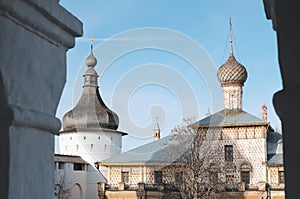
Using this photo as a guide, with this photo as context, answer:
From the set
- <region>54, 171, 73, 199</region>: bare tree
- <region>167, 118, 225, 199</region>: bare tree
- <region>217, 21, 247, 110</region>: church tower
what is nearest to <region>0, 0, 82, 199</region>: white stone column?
<region>167, 118, 225, 199</region>: bare tree

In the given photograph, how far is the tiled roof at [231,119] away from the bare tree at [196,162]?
1.24 feet

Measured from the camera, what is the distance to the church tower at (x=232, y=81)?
724 inches

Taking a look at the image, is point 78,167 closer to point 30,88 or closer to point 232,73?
point 232,73

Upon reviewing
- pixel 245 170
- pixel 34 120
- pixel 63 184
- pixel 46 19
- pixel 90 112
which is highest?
pixel 90 112

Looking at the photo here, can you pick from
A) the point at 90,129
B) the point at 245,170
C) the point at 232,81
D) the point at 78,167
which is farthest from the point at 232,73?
the point at 90,129

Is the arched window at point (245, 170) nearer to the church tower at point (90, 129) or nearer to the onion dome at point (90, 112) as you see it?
the church tower at point (90, 129)

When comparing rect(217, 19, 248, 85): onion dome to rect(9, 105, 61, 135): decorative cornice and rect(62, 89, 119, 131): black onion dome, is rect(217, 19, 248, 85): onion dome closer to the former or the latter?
rect(62, 89, 119, 131): black onion dome

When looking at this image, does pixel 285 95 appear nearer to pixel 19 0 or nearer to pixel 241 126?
pixel 19 0

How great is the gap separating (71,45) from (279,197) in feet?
50.3

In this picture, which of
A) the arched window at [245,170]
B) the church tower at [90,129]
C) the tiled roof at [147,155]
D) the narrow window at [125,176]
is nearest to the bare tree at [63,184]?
the tiled roof at [147,155]

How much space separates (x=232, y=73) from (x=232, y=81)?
0.93 feet

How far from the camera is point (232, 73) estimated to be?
18.4 m

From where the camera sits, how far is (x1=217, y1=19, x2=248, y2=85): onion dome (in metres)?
18.4

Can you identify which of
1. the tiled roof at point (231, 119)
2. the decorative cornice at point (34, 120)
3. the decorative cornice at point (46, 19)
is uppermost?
the tiled roof at point (231, 119)
